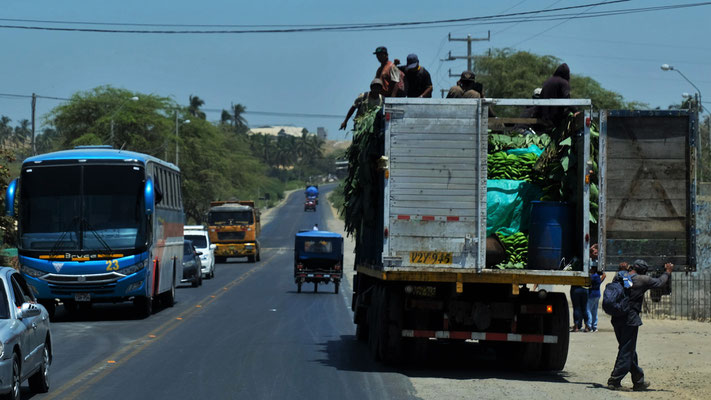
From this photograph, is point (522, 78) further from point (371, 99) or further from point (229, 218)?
point (371, 99)

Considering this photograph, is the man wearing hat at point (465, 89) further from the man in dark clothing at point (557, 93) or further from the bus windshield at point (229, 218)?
the bus windshield at point (229, 218)

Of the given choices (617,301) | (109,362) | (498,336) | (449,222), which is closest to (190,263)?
(109,362)

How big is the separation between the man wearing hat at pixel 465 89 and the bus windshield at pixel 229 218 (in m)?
46.9

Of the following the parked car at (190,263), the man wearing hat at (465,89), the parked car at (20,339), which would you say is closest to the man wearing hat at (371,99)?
the man wearing hat at (465,89)

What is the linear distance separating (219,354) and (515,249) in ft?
17.0

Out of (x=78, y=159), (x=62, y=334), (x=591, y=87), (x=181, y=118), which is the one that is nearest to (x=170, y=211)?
(x=78, y=159)

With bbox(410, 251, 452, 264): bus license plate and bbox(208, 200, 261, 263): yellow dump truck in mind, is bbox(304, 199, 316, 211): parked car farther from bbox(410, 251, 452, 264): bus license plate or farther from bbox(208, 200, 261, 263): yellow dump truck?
bbox(410, 251, 452, 264): bus license plate

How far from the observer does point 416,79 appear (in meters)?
16.3

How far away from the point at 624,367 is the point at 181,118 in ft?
263

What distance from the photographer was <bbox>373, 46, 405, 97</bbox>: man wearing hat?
1612 cm

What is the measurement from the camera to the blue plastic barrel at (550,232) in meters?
13.7

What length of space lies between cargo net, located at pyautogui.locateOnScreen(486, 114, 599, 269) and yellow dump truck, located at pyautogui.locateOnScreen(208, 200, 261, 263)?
48792 millimetres

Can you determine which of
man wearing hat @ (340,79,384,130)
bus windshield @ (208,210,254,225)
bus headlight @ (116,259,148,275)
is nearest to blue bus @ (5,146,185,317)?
bus headlight @ (116,259,148,275)

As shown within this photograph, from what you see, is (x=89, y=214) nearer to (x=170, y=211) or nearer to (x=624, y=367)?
(x=170, y=211)
